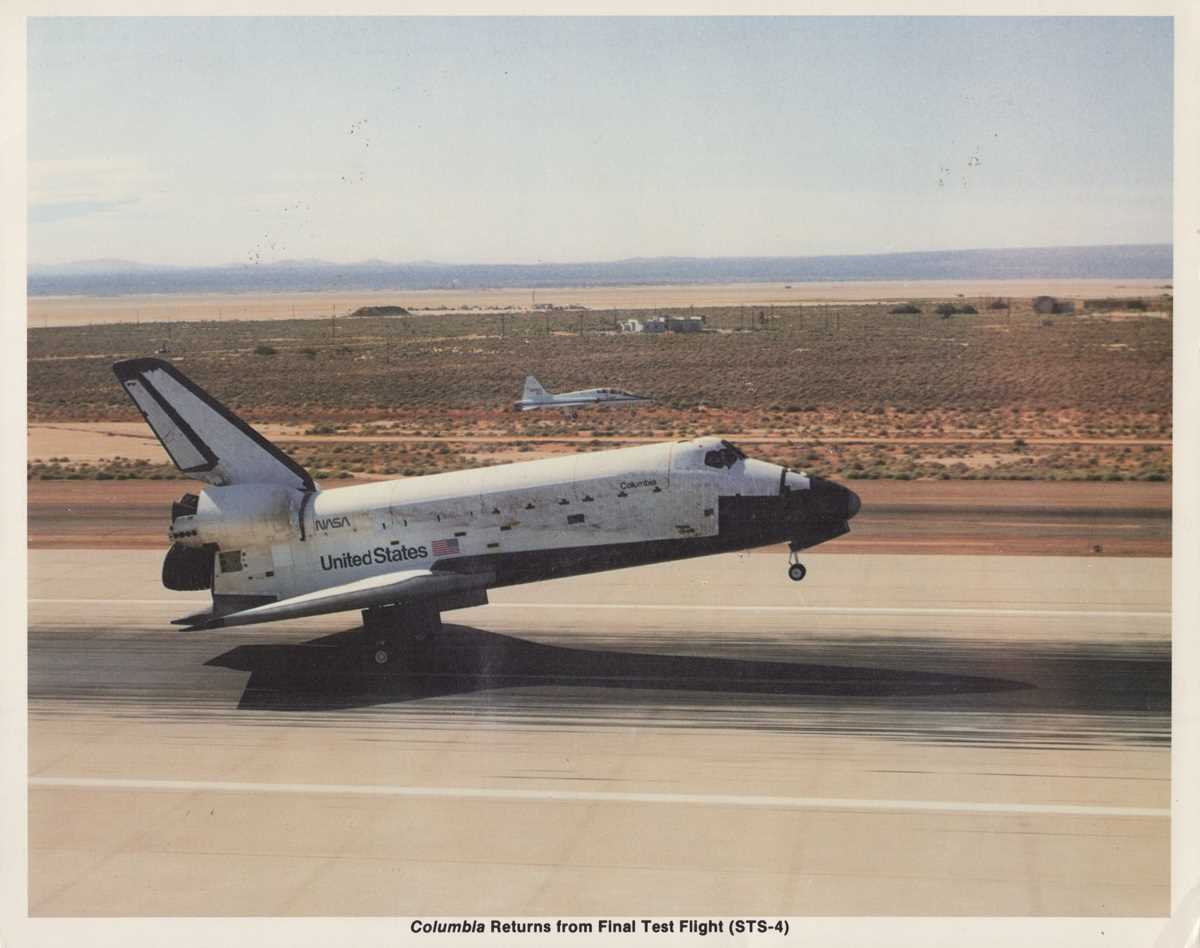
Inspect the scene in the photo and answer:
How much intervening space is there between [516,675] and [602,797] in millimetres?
5038

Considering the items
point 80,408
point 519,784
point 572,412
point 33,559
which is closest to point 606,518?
point 519,784

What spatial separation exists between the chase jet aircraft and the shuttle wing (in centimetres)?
2672

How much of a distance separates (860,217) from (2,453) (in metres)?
21.3

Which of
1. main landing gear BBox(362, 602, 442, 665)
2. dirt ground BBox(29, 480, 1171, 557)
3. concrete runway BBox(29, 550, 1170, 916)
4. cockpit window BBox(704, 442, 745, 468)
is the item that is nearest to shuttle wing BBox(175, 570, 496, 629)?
main landing gear BBox(362, 602, 442, 665)

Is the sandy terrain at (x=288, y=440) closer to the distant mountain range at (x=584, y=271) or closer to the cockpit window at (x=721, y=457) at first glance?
the distant mountain range at (x=584, y=271)

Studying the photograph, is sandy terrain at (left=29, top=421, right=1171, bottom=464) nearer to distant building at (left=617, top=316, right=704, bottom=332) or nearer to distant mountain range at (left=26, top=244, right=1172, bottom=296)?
distant mountain range at (left=26, top=244, right=1172, bottom=296)

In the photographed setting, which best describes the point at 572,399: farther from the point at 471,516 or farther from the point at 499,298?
the point at 471,516

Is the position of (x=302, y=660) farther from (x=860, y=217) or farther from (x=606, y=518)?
(x=860, y=217)

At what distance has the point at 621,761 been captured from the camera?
675 inches

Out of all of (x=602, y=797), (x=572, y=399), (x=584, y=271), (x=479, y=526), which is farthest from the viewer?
(x=572, y=399)

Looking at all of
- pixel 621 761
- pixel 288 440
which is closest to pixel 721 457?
pixel 621 761

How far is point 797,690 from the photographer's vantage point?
19797 mm

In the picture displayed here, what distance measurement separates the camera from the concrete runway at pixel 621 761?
46.9 ft

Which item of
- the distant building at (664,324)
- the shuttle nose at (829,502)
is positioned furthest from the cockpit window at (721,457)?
the distant building at (664,324)
